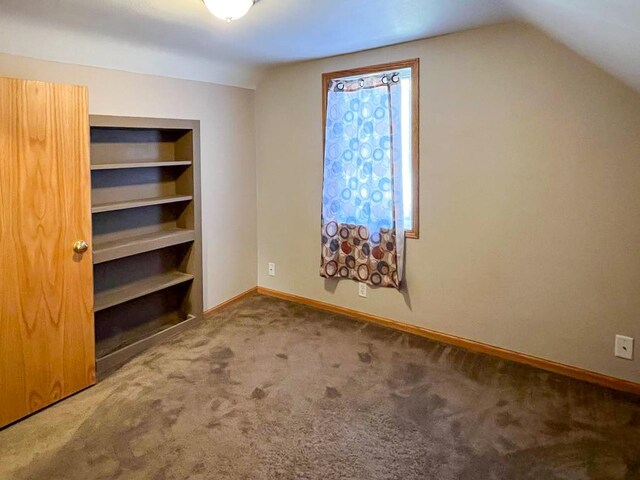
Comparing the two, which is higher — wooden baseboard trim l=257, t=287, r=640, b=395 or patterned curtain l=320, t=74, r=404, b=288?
patterned curtain l=320, t=74, r=404, b=288

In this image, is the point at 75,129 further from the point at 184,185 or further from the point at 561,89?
the point at 561,89

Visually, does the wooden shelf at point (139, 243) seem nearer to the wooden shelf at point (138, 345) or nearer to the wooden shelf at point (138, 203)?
the wooden shelf at point (138, 203)

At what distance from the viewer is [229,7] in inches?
83.9

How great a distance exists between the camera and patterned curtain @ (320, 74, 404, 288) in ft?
11.2

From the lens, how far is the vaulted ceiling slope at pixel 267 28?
2090 millimetres

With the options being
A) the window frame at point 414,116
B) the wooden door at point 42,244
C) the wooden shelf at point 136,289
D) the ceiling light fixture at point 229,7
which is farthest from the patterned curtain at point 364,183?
the wooden door at point 42,244

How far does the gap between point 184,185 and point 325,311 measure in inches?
63.9

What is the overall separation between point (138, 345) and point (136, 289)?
41 cm

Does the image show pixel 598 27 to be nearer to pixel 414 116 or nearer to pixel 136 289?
pixel 414 116

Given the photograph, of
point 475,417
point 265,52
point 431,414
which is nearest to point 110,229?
point 265,52

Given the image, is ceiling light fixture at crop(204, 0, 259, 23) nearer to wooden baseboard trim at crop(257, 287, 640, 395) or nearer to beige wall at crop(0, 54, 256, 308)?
beige wall at crop(0, 54, 256, 308)

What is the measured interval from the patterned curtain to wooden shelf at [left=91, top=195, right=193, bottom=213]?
117cm

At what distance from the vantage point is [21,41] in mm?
2480

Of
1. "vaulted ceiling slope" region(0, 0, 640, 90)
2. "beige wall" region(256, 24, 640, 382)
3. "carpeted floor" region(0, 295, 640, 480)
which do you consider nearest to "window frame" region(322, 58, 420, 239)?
"beige wall" region(256, 24, 640, 382)
